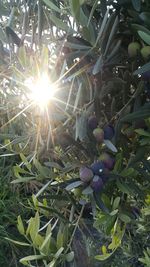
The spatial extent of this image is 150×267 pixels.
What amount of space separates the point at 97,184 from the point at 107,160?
0.05 m

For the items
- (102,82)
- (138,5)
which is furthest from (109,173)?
(138,5)

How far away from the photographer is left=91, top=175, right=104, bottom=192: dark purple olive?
2.43 feet

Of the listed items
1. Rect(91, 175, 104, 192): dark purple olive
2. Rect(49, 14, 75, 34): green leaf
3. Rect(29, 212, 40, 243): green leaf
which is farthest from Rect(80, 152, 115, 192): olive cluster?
Rect(49, 14, 75, 34): green leaf

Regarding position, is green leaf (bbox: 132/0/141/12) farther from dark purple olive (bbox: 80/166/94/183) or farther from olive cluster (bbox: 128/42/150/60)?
dark purple olive (bbox: 80/166/94/183)

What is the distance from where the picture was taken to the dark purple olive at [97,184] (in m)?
0.74

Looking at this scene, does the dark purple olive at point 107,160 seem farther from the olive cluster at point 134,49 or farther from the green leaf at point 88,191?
the olive cluster at point 134,49

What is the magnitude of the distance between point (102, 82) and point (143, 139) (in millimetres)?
123

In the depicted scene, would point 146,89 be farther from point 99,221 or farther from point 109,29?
point 99,221

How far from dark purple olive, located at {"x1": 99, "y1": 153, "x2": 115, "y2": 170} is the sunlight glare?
0.45ft

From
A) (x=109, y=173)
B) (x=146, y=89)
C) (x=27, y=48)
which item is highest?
(x=27, y=48)

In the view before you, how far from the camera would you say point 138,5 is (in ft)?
2.38

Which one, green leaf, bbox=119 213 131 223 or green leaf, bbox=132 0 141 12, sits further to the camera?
green leaf, bbox=119 213 131 223

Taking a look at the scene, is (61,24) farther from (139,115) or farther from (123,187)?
(123,187)

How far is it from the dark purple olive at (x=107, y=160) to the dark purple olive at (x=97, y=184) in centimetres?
3
